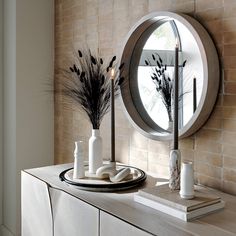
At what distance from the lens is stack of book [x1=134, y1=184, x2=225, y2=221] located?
117 cm

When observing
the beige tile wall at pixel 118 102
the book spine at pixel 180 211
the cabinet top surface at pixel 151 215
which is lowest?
the cabinet top surface at pixel 151 215

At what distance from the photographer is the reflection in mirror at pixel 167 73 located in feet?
5.04

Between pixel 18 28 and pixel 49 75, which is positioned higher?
pixel 18 28

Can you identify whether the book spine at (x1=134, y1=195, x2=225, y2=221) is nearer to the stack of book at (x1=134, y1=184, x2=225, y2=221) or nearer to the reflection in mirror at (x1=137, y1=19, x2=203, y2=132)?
the stack of book at (x1=134, y1=184, x2=225, y2=221)

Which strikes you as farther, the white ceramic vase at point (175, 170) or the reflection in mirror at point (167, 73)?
the reflection in mirror at point (167, 73)

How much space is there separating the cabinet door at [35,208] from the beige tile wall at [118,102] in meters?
0.51

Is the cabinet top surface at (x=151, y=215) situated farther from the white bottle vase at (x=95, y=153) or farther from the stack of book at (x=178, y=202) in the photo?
the white bottle vase at (x=95, y=153)

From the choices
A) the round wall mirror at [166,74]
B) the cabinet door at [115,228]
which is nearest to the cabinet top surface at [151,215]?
the cabinet door at [115,228]

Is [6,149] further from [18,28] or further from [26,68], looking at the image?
[18,28]

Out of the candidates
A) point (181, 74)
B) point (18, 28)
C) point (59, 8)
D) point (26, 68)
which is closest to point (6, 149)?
point (26, 68)

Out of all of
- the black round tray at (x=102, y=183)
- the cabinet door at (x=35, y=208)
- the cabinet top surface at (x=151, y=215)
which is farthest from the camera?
the cabinet door at (x=35, y=208)

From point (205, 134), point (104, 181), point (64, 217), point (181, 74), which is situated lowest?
point (64, 217)

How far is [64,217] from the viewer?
1482 mm

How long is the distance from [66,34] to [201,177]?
4.56 ft
